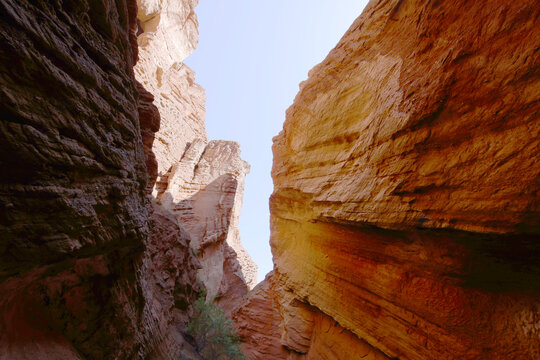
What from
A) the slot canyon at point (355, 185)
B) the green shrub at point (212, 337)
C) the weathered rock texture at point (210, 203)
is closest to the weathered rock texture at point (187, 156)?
the weathered rock texture at point (210, 203)

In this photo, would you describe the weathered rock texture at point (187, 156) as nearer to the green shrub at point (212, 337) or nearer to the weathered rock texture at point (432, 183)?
the green shrub at point (212, 337)

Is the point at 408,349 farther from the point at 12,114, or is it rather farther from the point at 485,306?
the point at 12,114

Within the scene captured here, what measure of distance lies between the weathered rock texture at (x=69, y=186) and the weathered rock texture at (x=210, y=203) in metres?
12.2

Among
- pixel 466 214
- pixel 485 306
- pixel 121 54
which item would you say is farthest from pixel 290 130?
pixel 485 306

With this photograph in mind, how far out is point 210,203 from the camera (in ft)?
59.9

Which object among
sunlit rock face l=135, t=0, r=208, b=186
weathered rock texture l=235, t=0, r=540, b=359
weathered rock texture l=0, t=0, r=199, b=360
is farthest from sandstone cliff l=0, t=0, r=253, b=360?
sunlit rock face l=135, t=0, r=208, b=186

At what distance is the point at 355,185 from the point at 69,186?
16.4ft

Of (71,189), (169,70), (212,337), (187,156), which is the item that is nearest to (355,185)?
(71,189)

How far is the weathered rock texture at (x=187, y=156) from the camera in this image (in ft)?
50.9

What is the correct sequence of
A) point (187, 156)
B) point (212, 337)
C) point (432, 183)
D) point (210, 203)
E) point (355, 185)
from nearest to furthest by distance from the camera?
point (432, 183), point (355, 185), point (212, 337), point (210, 203), point (187, 156)

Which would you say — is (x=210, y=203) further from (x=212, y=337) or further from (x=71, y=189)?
(x=71, y=189)

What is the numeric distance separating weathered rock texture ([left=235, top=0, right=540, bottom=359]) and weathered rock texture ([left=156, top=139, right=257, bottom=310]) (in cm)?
1187

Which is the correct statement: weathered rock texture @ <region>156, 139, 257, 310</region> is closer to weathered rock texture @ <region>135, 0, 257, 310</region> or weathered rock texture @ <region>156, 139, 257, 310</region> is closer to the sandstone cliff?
weathered rock texture @ <region>135, 0, 257, 310</region>

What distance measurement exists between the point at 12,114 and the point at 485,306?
681cm
